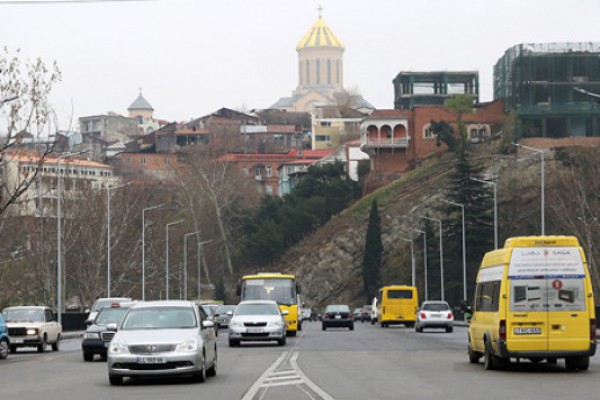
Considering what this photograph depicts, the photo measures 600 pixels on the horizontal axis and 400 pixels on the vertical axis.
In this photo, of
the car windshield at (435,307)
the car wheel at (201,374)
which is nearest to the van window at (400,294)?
the car windshield at (435,307)

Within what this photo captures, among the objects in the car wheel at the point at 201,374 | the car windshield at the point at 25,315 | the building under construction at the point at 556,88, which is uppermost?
the building under construction at the point at 556,88

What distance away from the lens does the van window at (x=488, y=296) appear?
2600 centimetres

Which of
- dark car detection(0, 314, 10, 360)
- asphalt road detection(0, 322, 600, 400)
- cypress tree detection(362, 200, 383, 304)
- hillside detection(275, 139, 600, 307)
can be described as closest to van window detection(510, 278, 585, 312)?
asphalt road detection(0, 322, 600, 400)

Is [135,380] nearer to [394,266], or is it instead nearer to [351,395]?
[351,395]

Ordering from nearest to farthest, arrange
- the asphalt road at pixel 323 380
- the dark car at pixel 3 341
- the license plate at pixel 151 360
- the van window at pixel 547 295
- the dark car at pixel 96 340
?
the asphalt road at pixel 323 380, the license plate at pixel 151 360, the van window at pixel 547 295, the dark car at pixel 96 340, the dark car at pixel 3 341

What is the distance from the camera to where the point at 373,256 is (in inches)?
4958

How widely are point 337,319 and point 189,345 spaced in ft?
156

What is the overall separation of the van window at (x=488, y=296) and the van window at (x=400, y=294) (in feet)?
151

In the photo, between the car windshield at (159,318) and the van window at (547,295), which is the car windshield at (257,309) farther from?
the van window at (547,295)

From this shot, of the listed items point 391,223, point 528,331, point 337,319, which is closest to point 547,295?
point 528,331

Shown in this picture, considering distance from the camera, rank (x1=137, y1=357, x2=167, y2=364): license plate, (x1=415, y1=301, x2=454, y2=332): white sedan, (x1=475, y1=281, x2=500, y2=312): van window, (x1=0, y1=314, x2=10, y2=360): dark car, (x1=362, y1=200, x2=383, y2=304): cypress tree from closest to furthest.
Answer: (x1=137, y1=357, x2=167, y2=364): license plate → (x1=475, y1=281, x2=500, y2=312): van window → (x1=0, y1=314, x2=10, y2=360): dark car → (x1=415, y1=301, x2=454, y2=332): white sedan → (x1=362, y1=200, x2=383, y2=304): cypress tree

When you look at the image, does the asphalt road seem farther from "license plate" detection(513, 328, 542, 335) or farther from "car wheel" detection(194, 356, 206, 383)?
"license plate" detection(513, 328, 542, 335)

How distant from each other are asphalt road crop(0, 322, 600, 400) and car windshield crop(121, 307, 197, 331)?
1.05m

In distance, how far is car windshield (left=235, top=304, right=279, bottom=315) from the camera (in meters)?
41.9
